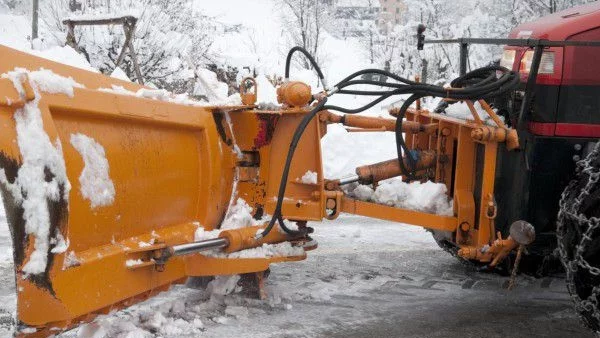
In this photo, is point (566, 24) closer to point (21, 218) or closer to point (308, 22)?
point (21, 218)

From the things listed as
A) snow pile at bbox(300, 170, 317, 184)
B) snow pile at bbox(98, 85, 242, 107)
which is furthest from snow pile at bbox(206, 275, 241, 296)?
snow pile at bbox(98, 85, 242, 107)

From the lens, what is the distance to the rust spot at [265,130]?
3787 mm

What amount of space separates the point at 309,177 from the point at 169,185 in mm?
740

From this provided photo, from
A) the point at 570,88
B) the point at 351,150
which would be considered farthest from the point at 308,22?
the point at 570,88

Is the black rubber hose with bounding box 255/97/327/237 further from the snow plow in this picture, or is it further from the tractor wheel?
the tractor wheel

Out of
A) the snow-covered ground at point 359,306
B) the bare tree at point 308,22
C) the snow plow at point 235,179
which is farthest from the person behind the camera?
the bare tree at point 308,22

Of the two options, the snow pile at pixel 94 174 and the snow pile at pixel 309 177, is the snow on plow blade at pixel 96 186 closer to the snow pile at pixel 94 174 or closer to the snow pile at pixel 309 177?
the snow pile at pixel 94 174

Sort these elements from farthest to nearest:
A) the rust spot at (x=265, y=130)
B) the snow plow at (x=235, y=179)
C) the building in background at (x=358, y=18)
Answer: the building in background at (x=358, y=18), the rust spot at (x=265, y=130), the snow plow at (x=235, y=179)

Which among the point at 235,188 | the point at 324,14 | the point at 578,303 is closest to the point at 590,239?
the point at 578,303

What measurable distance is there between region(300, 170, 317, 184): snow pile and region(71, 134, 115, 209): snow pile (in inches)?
42.0

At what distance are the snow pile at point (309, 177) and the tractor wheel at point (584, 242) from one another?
4.00 feet

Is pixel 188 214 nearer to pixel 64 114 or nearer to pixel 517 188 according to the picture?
pixel 64 114

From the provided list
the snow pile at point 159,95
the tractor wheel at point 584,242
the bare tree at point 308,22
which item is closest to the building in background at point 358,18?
the bare tree at point 308,22

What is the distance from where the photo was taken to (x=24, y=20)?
26.5 meters
